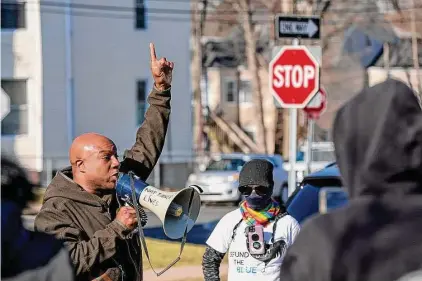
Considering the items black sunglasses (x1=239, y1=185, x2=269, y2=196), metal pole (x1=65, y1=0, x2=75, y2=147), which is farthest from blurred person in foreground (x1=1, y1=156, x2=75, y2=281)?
metal pole (x1=65, y1=0, x2=75, y2=147)

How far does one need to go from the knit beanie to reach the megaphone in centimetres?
74

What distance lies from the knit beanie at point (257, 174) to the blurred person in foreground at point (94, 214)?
2.41 ft

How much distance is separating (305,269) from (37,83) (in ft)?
85.0

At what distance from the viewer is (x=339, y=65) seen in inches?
2087

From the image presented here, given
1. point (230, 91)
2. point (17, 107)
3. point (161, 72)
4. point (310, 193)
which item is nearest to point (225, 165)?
point (17, 107)

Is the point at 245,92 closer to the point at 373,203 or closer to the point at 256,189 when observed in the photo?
the point at 256,189

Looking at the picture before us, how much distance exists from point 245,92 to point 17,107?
30.5 m

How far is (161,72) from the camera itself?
5.53 m

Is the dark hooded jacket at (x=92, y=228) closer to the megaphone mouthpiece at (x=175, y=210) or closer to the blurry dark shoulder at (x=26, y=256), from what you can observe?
the megaphone mouthpiece at (x=175, y=210)

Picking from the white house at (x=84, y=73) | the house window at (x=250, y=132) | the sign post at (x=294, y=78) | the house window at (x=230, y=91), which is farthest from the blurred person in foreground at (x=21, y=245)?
the house window at (x=230, y=91)

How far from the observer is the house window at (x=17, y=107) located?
27844 mm

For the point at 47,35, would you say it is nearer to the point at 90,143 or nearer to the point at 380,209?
the point at 90,143

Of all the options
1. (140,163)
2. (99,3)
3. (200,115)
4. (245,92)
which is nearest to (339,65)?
(245,92)

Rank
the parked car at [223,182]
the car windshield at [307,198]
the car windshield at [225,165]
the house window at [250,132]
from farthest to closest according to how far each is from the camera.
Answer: the house window at [250,132]
the car windshield at [225,165]
the parked car at [223,182]
the car windshield at [307,198]
